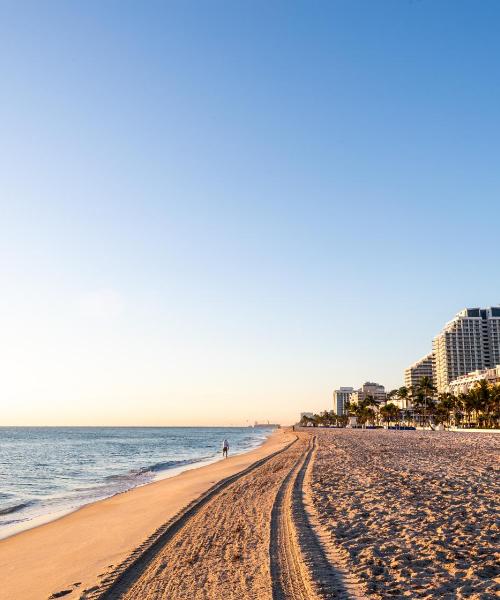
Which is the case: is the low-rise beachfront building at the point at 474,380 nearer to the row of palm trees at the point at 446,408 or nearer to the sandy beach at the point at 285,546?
the row of palm trees at the point at 446,408

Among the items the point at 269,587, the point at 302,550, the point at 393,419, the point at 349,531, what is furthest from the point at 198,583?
the point at 393,419

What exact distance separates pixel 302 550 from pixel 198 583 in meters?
2.15

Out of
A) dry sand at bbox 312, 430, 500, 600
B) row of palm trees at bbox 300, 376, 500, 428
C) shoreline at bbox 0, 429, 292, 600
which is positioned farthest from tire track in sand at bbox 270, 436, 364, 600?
row of palm trees at bbox 300, 376, 500, 428

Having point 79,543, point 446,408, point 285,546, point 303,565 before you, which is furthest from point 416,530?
point 446,408

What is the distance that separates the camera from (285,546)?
9.13m

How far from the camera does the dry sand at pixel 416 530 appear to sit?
22.5 ft

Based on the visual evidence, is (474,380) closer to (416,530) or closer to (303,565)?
(416,530)

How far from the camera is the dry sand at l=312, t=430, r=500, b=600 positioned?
6.86 metres

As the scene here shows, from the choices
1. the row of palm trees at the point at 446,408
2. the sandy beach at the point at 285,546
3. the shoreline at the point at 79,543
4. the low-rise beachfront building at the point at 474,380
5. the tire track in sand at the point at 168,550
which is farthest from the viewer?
the low-rise beachfront building at the point at 474,380

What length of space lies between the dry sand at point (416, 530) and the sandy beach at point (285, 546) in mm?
26

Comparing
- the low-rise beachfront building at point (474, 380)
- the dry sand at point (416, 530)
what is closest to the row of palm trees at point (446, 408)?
the low-rise beachfront building at point (474, 380)

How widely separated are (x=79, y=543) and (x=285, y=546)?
646 centimetres

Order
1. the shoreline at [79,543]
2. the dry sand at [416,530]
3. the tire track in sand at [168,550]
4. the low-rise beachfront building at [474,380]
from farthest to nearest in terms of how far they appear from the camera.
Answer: the low-rise beachfront building at [474,380]
the shoreline at [79,543]
the tire track in sand at [168,550]
the dry sand at [416,530]

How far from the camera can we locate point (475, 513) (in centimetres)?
1091
